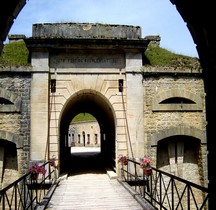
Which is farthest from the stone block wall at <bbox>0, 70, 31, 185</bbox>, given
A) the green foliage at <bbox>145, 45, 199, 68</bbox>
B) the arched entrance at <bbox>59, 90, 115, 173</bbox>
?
the green foliage at <bbox>145, 45, 199, 68</bbox>

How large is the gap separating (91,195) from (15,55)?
712 centimetres

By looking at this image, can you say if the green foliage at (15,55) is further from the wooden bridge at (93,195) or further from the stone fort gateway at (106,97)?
the wooden bridge at (93,195)

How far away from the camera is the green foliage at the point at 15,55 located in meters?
12.7

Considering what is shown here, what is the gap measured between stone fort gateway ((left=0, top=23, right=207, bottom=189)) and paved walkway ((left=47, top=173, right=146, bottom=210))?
3.89 ft

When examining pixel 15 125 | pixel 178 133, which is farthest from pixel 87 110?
pixel 178 133

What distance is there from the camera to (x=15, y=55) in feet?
43.6

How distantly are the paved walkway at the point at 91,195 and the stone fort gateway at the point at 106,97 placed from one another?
3.89 feet

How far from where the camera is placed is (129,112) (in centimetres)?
1250

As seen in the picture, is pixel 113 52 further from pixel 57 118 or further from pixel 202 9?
pixel 202 9

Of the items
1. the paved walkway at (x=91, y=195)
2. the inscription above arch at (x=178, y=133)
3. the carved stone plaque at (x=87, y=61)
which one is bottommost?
the paved walkway at (x=91, y=195)

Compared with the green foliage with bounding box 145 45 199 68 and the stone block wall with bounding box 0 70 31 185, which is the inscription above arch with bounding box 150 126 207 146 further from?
the stone block wall with bounding box 0 70 31 185

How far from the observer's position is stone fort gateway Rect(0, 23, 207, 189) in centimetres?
1222

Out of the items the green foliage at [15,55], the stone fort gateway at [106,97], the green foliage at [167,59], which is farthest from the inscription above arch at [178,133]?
the green foliage at [15,55]

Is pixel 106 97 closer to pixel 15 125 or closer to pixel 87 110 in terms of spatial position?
pixel 15 125
